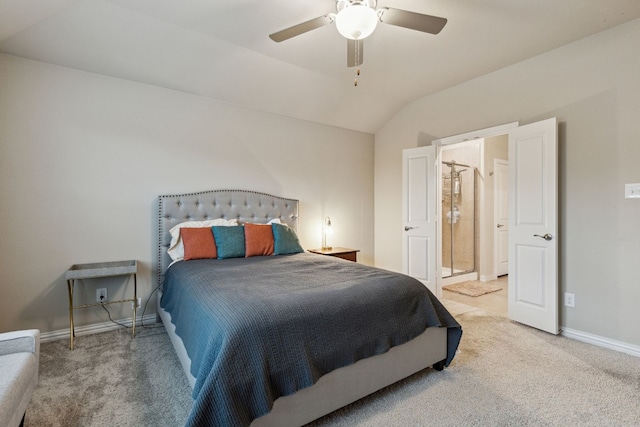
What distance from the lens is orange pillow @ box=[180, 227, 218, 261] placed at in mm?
2907

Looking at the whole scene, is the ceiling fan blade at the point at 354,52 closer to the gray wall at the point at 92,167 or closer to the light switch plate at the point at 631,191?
the gray wall at the point at 92,167

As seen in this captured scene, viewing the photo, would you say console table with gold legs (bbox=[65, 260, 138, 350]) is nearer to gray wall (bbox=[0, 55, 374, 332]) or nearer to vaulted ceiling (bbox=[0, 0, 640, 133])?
gray wall (bbox=[0, 55, 374, 332])

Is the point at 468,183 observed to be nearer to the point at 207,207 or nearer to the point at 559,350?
the point at 559,350

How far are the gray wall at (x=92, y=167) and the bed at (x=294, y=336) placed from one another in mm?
1023

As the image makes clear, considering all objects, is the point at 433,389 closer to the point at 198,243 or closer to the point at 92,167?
the point at 198,243

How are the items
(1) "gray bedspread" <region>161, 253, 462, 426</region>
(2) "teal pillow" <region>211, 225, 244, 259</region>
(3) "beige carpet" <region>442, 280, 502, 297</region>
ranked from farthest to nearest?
(3) "beige carpet" <region>442, 280, 502, 297</region>
(2) "teal pillow" <region>211, 225, 244, 259</region>
(1) "gray bedspread" <region>161, 253, 462, 426</region>

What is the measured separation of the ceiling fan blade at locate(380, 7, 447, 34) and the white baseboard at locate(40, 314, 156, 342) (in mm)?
3390

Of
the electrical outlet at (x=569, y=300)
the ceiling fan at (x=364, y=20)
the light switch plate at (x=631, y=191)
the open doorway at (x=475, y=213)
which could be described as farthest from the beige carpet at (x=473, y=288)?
the ceiling fan at (x=364, y=20)

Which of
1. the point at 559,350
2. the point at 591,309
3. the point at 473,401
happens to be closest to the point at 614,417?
the point at 473,401

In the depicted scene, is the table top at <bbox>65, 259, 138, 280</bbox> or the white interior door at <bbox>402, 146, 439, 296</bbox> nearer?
the table top at <bbox>65, 259, 138, 280</bbox>

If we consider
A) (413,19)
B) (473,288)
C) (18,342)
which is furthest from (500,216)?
(18,342)

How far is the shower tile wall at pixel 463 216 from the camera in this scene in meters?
5.26

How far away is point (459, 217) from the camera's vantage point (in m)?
5.42

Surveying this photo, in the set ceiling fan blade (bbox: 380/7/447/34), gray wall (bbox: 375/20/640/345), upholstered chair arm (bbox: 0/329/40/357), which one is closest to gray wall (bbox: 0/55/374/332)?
upholstered chair arm (bbox: 0/329/40/357)
